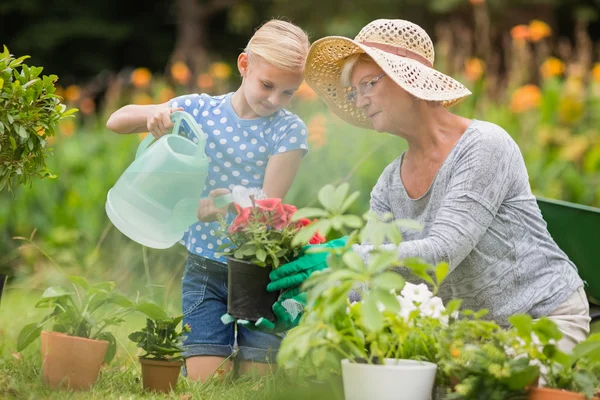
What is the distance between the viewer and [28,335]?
2.16 meters

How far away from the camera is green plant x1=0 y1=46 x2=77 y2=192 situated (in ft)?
6.72

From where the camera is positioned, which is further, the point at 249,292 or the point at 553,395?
the point at 249,292

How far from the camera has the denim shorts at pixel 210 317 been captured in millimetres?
2693

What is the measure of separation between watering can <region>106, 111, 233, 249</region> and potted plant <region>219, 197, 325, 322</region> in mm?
206

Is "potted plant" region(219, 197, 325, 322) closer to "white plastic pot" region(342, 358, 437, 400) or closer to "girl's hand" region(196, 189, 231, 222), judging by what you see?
"girl's hand" region(196, 189, 231, 222)

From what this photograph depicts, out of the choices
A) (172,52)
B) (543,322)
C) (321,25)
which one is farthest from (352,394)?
(172,52)

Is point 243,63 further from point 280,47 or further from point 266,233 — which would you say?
Result: point 266,233

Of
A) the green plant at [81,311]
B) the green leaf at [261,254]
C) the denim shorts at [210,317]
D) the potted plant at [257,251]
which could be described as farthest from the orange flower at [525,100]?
the green plant at [81,311]

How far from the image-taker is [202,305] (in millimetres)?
2750

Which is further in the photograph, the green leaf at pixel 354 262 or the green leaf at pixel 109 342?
the green leaf at pixel 109 342

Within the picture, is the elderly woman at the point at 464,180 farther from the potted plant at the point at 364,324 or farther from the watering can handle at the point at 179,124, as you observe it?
the potted plant at the point at 364,324

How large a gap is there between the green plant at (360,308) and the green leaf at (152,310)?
1.81 ft

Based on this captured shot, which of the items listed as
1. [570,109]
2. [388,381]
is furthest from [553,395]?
[570,109]

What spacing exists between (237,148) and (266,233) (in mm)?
563
